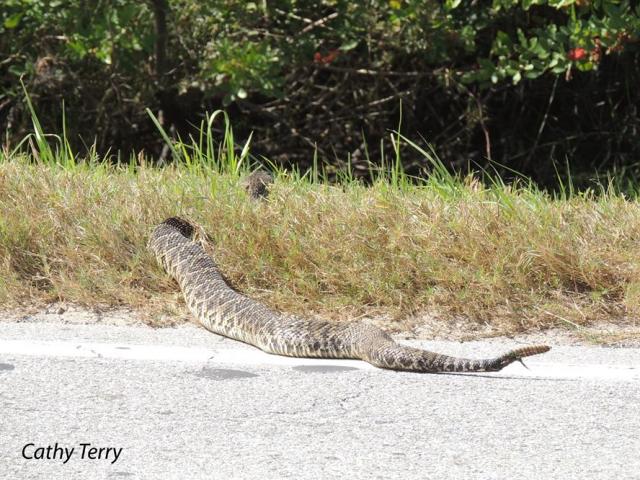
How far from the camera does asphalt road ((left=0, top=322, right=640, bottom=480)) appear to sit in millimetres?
3678

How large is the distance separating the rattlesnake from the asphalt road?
0.06 m

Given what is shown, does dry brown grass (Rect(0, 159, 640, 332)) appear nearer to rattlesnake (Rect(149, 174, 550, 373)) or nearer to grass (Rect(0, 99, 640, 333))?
grass (Rect(0, 99, 640, 333))

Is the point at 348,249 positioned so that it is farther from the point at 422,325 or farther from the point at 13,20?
the point at 13,20

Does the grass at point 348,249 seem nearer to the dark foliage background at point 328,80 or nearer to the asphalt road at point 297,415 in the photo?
the asphalt road at point 297,415

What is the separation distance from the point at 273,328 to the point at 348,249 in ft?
2.85

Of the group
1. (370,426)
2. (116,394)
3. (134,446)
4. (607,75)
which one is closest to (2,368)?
(116,394)

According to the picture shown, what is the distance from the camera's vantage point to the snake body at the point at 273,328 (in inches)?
180

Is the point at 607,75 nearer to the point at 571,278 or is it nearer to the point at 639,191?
the point at 639,191

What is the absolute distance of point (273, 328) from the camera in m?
5.00

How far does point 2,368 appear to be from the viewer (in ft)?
15.1

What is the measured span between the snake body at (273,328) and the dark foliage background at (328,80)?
377cm

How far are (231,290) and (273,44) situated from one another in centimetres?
473

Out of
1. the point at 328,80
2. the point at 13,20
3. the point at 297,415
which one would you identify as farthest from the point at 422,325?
the point at 328,80

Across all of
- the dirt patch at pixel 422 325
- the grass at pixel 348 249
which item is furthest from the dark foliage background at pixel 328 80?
the dirt patch at pixel 422 325
